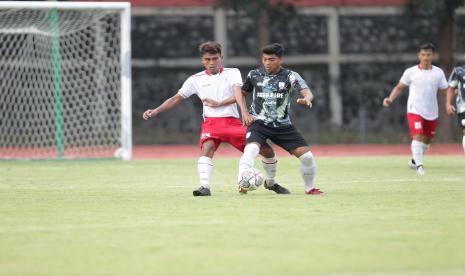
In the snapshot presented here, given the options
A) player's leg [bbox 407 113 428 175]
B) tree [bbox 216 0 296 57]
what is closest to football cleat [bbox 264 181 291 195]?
player's leg [bbox 407 113 428 175]

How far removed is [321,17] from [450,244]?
96.3ft

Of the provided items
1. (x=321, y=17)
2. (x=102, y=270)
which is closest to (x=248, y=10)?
(x=321, y=17)

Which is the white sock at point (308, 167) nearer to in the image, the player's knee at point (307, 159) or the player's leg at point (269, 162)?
the player's knee at point (307, 159)

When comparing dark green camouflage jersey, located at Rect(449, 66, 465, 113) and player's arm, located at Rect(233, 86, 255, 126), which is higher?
dark green camouflage jersey, located at Rect(449, 66, 465, 113)

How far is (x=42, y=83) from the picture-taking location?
2386 cm

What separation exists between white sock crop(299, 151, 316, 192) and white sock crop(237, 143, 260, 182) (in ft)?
1.68

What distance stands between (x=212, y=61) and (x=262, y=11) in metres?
19.3

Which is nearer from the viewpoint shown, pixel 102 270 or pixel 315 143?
pixel 102 270

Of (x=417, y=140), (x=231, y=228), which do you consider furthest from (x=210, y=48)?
(x=417, y=140)

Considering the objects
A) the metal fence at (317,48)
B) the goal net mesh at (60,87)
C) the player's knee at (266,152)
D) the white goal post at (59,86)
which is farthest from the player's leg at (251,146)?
the metal fence at (317,48)

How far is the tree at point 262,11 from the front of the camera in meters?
31.3

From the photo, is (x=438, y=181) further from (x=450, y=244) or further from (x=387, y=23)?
(x=387, y=23)

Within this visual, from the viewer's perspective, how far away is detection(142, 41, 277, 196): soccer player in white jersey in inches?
514

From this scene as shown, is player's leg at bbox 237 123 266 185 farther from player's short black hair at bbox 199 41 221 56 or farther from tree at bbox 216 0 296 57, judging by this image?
tree at bbox 216 0 296 57
